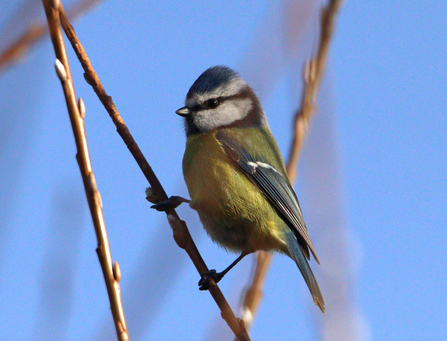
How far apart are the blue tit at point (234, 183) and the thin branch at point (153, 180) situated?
67 cm

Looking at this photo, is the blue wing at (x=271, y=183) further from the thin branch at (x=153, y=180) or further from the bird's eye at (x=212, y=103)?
the thin branch at (x=153, y=180)

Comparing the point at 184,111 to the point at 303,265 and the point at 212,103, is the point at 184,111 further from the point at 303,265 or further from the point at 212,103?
the point at 303,265

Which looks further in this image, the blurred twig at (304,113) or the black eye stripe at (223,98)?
the black eye stripe at (223,98)

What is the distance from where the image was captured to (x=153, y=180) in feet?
6.19

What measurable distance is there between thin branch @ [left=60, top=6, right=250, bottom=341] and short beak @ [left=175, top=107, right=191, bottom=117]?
118 centimetres

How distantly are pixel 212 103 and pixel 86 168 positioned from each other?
205cm

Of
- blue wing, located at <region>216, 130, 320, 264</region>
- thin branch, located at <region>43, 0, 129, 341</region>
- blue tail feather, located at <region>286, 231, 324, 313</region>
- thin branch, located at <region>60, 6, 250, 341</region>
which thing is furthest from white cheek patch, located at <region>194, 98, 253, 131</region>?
thin branch, located at <region>43, 0, 129, 341</region>

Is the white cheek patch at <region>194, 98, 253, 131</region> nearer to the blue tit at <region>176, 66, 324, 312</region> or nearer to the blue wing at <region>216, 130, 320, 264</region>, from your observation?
the blue tit at <region>176, 66, 324, 312</region>

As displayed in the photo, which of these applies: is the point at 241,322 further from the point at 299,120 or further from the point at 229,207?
the point at 229,207

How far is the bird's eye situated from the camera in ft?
10.2

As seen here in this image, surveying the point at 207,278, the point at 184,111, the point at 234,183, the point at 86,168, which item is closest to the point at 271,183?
the point at 234,183

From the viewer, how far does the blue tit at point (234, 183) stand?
2.63 meters

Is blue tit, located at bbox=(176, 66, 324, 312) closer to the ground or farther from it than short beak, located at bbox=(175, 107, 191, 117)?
closer to the ground

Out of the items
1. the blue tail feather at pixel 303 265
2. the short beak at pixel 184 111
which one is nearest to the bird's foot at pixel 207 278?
the blue tail feather at pixel 303 265
